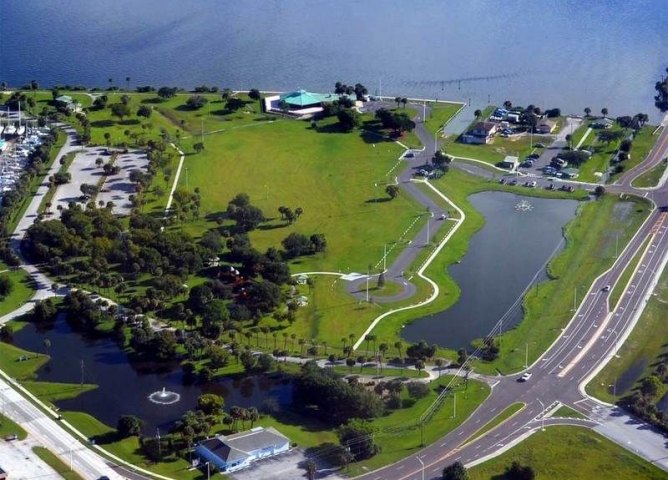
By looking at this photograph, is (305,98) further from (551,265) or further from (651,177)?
(551,265)

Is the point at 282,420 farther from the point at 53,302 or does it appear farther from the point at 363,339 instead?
the point at 53,302

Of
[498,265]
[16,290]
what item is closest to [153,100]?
[16,290]

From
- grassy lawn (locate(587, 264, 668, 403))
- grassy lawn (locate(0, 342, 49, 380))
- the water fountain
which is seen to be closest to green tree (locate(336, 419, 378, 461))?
the water fountain

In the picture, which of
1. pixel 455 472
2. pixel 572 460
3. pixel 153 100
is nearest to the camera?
pixel 455 472

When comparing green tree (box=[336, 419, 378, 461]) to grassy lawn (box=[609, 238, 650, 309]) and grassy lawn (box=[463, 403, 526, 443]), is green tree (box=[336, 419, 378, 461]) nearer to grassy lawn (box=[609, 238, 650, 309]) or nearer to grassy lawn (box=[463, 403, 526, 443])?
grassy lawn (box=[463, 403, 526, 443])

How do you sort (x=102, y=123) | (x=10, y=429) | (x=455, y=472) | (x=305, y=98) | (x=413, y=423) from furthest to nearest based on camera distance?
(x=305, y=98)
(x=102, y=123)
(x=413, y=423)
(x=10, y=429)
(x=455, y=472)

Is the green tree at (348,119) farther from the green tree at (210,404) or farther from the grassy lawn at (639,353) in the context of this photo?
the green tree at (210,404)

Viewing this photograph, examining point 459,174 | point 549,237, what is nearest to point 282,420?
point 549,237
